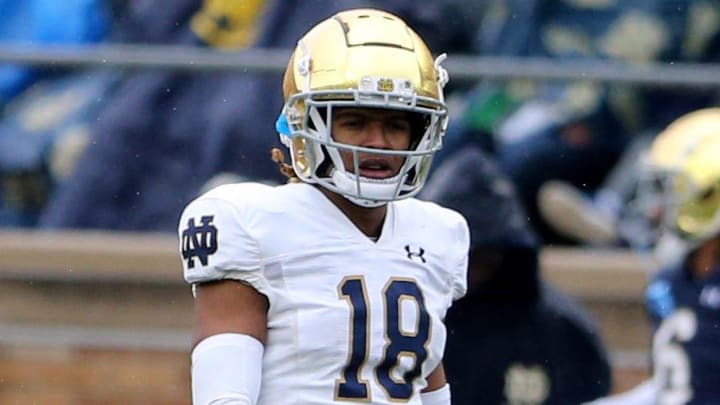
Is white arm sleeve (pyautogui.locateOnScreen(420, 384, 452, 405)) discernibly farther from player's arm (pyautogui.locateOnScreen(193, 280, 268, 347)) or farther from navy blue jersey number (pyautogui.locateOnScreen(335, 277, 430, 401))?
player's arm (pyautogui.locateOnScreen(193, 280, 268, 347))

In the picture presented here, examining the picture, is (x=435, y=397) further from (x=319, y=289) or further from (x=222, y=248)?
(x=222, y=248)

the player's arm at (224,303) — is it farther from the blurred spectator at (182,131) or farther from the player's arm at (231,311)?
the blurred spectator at (182,131)

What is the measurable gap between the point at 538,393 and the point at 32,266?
72.4 inches

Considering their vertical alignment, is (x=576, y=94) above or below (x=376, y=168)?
above

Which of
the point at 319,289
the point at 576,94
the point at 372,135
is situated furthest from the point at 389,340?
the point at 576,94

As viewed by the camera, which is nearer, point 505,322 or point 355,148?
point 355,148

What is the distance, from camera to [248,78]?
674 centimetres

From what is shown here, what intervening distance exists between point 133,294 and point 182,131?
0.60 metres

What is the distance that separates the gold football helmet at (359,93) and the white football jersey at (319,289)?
102mm

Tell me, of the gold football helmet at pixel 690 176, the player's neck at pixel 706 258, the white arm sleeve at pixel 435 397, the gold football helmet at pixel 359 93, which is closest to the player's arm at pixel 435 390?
the white arm sleeve at pixel 435 397

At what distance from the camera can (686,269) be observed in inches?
228

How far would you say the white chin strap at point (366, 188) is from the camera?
3.66 m

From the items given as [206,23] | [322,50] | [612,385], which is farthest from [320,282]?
[206,23]

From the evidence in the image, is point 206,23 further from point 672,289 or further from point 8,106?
point 672,289
